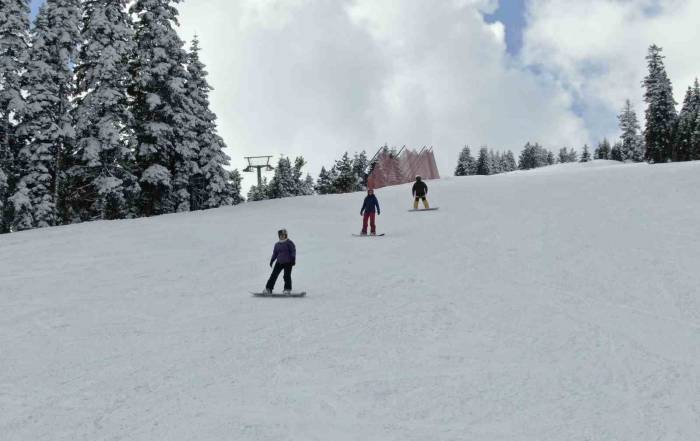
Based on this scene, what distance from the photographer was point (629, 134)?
9669cm

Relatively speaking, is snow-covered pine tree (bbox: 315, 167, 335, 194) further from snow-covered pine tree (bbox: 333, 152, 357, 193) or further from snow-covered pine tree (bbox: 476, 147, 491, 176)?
snow-covered pine tree (bbox: 476, 147, 491, 176)

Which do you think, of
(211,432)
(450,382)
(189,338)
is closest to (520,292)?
(450,382)

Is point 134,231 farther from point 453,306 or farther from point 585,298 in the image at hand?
point 585,298

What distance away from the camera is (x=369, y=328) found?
28.1 ft

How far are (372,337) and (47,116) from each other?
28.4 meters

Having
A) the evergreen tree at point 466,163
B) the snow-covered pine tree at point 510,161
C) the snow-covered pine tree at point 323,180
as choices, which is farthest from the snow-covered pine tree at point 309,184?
the snow-covered pine tree at point 510,161

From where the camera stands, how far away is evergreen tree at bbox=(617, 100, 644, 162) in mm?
95438

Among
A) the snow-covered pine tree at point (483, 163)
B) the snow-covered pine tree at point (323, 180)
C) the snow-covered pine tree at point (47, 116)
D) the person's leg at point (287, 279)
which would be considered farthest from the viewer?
the snow-covered pine tree at point (483, 163)

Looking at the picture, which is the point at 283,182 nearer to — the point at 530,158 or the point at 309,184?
the point at 309,184

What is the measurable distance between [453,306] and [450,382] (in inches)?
130

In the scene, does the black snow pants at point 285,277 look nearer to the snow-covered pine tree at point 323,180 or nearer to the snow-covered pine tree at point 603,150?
the snow-covered pine tree at point 323,180

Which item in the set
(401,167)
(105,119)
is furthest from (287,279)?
(401,167)

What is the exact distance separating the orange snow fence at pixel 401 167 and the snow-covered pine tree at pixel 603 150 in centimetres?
8463

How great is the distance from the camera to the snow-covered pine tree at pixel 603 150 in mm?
121688
